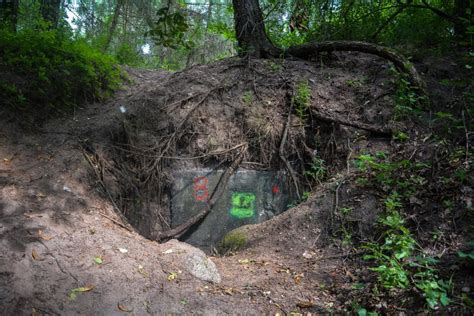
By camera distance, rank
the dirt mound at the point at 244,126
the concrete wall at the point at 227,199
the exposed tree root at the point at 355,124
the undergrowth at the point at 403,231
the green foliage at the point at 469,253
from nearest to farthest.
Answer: the green foliage at the point at 469,253, the undergrowth at the point at 403,231, the exposed tree root at the point at 355,124, the dirt mound at the point at 244,126, the concrete wall at the point at 227,199

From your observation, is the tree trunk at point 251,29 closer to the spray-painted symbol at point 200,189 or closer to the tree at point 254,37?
the tree at point 254,37

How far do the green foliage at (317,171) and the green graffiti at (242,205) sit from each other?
0.87 metres

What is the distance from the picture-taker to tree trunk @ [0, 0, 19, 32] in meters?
Answer: 5.72

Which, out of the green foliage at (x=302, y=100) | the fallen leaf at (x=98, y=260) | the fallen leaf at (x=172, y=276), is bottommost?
the fallen leaf at (x=172, y=276)

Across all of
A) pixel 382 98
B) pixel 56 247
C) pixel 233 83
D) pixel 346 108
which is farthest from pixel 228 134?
pixel 56 247

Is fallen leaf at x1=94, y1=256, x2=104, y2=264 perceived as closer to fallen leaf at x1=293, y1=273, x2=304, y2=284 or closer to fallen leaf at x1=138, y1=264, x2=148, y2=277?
fallen leaf at x1=138, y1=264, x2=148, y2=277

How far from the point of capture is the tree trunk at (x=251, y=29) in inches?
264

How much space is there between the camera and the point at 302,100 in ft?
18.4

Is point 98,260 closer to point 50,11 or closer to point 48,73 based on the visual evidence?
point 48,73

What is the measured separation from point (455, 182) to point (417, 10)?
4.31m

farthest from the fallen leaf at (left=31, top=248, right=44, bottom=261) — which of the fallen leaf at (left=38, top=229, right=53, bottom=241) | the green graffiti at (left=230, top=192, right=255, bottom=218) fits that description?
the green graffiti at (left=230, top=192, right=255, bottom=218)

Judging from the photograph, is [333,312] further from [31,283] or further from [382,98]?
[382,98]

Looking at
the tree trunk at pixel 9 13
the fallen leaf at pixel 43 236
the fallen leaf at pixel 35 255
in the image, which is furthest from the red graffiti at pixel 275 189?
the tree trunk at pixel 9 13

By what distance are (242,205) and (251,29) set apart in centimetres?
331
